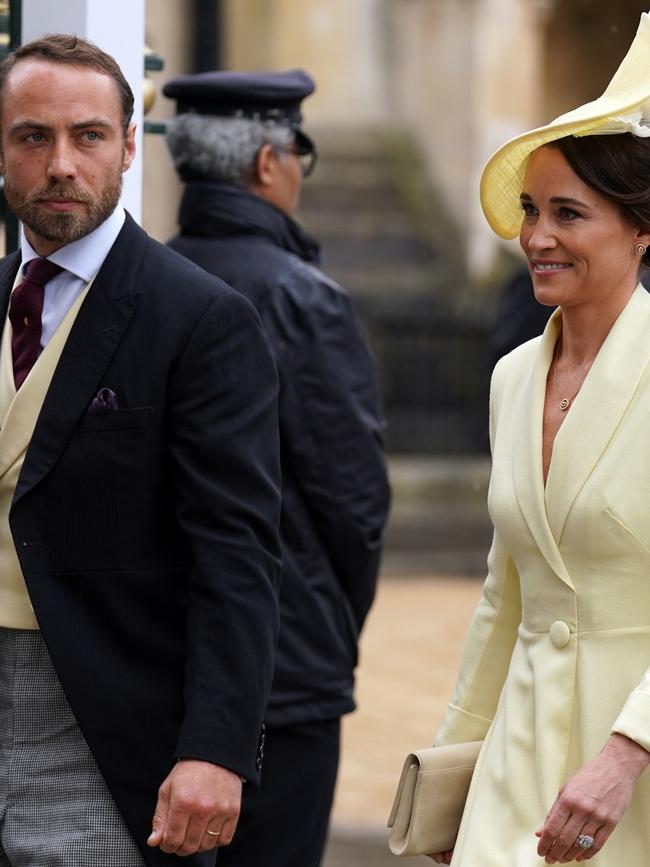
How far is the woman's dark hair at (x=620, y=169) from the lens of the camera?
2883 millimetres

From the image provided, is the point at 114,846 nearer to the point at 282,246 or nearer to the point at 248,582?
the point at 248,582

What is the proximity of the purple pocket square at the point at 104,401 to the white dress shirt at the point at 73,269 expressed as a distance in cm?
16

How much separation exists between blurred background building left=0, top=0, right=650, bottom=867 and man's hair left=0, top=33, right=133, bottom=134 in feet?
22.4

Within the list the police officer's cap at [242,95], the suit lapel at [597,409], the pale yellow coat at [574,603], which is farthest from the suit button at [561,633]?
the police officer's cap at [242,95]

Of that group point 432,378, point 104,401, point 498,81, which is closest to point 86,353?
point 104,401

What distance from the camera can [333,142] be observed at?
59.4ft

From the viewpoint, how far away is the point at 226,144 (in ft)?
15.2

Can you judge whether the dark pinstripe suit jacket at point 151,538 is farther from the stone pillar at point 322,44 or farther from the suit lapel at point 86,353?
the stone pillar at point 322,44

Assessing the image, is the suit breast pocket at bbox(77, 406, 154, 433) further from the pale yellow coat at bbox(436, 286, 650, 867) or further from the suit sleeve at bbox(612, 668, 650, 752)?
the suit sleeve at bbox(612, 668, 650, 752)

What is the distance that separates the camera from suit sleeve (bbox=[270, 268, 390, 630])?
4.38m

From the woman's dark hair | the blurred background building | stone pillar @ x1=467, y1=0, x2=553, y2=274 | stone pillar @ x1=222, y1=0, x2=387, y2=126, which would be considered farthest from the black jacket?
stone pillar @ x1=222, y1=0, x2=387, y2=126

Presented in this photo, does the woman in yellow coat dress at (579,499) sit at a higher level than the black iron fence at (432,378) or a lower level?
higher

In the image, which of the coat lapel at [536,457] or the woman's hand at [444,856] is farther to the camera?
the woman's hand at [444,856]

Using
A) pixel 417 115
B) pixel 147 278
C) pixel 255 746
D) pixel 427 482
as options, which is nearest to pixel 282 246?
pixel 147 278
